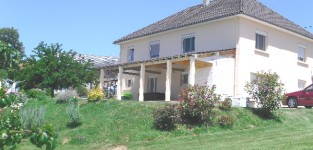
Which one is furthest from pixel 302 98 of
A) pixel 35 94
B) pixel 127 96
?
pixel 35 94

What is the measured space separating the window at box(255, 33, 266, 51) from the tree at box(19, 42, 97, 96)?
39.8 feet

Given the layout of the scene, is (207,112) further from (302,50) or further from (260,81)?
(302,50)

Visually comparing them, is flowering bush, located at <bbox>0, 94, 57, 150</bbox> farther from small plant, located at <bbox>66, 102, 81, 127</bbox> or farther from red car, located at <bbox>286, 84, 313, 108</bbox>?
red car, located at <bbox>286, 84, 313, 108</bbox>

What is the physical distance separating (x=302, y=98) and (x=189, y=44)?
8521 mm

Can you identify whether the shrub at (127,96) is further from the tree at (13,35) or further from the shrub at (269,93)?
the tree at (13,35)

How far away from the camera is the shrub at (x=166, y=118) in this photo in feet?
59.9

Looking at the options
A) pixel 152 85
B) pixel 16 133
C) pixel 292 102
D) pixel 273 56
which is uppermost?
pixel 273 56

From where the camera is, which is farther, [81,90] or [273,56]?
[81,90]

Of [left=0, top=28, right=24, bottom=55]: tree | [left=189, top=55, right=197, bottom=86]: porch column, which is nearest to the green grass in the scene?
[left=189, top=55, right=197, bottom=86]: porch column

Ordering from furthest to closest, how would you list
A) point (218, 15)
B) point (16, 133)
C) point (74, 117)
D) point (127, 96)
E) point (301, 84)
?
point (127, 96)
point (301, 84)
point (218, 15)
point (74, 117)
point (16, 133)

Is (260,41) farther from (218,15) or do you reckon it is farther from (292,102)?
(292,102)

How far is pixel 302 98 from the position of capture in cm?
2575

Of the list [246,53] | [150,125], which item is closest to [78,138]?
[150,125]

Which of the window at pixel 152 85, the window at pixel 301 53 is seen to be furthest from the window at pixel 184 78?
the window at pixel 301 53
